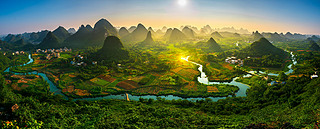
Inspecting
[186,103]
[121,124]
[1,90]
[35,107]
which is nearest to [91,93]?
[35,107]

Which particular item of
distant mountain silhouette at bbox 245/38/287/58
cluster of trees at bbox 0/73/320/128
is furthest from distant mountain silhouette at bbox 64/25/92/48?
distant mountain silhouette at bbox 245/38/287/58

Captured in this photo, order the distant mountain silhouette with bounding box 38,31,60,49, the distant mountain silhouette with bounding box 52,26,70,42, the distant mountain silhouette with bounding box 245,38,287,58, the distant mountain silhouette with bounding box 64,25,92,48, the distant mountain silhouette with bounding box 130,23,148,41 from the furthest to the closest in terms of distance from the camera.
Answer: the distant mountain silhouette with bounding box 130,23,148,41 < the distant mountain silhouette with bounding box 52,26,70,42 < the distant mountain silhouette with bounding box 64,25,92,48 < the distant mountain silhouette with bounding box 38,31,60,49 < the distant mountain silhouette with bounding box 245,38,287,58

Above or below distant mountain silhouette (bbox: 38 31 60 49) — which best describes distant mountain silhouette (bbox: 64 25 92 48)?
above

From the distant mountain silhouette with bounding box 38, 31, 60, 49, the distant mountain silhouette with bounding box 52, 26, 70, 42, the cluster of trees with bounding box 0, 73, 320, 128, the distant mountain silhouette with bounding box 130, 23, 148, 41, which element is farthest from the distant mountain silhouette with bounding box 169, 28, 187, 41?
the cluster of trees with bounding box 0, 73, 320, 128

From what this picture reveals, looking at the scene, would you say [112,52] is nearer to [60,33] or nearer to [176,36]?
[176,36]

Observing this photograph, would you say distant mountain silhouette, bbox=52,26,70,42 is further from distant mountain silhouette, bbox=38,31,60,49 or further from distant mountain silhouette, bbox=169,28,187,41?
distant mountain silhouette, bbox=169,28,187,41

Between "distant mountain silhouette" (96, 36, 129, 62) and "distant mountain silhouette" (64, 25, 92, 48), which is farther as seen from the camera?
"distant mountain silhouette" (64, 25, 92, 48)

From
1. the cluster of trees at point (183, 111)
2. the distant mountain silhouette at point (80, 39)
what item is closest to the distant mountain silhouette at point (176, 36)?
the distant mountain silhouette at point (80, 39)

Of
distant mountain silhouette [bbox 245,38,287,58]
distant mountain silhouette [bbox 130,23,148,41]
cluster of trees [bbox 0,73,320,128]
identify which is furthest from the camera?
distant mountain silhouette [bbox 130,23,148,41]

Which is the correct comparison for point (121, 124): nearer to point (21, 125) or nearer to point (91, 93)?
point (21, 125)

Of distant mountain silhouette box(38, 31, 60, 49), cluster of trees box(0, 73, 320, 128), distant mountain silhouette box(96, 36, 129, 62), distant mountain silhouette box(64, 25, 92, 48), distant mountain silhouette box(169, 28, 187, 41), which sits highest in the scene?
distant mountain silhouette box(169, 28, 187, 41)
